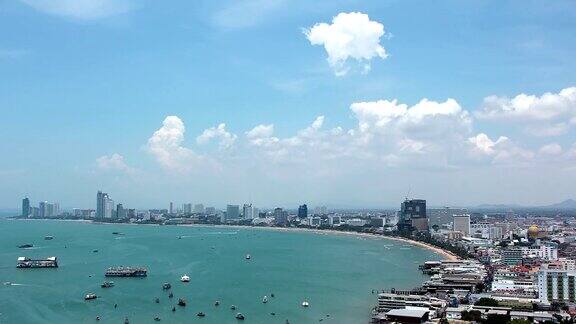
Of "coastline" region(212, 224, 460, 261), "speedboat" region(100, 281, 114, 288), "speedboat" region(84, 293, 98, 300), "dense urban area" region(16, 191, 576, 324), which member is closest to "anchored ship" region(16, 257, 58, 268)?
"speedboat" region(100, 281, 114, 288)

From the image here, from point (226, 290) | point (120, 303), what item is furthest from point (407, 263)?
point (120, 303)

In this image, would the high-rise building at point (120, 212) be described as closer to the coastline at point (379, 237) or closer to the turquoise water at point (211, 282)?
the coastline at point (379, 237)

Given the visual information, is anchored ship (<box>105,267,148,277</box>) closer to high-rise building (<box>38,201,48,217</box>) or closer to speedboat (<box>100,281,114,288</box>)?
speedboat (<box>100,281,114,288</box>)

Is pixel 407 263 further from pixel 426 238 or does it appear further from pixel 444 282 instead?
pixel 426 238

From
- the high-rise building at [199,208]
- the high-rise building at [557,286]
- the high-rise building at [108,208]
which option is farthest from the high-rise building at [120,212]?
the high-rise building at [557,286]

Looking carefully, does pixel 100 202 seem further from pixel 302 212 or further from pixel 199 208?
pixel 302 212

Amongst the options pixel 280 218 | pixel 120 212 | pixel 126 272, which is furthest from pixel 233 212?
pixel 126 272

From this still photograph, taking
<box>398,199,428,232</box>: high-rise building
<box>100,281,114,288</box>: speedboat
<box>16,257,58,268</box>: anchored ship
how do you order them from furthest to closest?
<box>398,199,428,232</box>: high-rise building → <box>16,257,58,268</box>: anchored ship → <box>100,281,114,288</box>: speedboat
